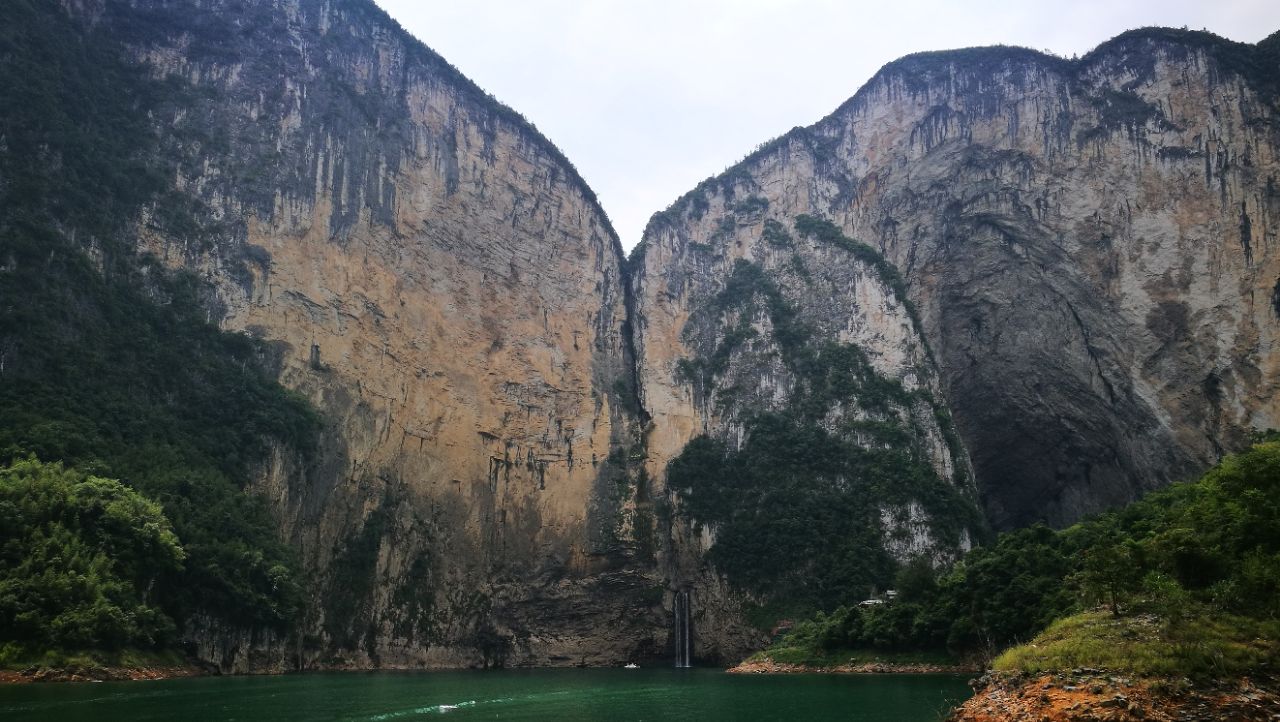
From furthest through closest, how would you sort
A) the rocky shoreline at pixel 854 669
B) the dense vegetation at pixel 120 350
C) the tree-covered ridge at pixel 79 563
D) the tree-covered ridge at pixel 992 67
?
the tree-covered ridge at pixel 992 67, the dense vegetation at pixel 120 350, the rocky shoreline at pixel 854 669, the tree-covered ridge at pixel 79 563

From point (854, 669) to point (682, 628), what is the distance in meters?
17.9

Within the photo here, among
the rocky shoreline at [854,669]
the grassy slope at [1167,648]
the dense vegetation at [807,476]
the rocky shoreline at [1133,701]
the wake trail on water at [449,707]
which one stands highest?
the dense vegetation at [807,476]

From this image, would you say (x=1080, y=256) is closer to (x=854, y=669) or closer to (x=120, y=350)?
(x=854, y=669)

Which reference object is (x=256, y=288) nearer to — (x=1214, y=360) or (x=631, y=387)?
(x=631, y=387)

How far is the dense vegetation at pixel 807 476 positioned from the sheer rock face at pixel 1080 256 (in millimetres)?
3199

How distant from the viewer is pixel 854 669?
3591 centimetres

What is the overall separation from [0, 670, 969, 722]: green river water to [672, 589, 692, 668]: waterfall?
62.8ft

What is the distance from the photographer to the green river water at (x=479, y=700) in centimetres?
1875

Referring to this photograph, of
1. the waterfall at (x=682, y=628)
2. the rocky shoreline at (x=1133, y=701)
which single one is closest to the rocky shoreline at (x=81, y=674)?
the rocky shoreline at (x=1133, y=701)

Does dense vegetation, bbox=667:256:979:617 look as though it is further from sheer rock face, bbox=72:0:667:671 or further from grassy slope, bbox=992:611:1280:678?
grassy slope, bbox=992:611:1280:678

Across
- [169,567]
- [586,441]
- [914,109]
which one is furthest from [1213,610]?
[914,109]

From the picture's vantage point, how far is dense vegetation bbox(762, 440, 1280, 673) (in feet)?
53.4

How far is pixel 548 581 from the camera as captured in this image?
5159 cm

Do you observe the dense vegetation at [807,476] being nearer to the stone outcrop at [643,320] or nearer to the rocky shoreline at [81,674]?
the stone outcrop at [643,320]
